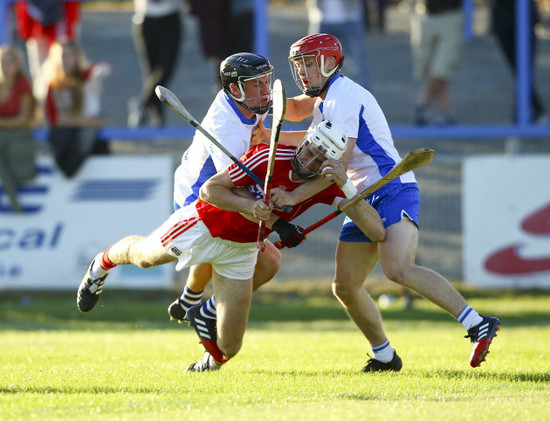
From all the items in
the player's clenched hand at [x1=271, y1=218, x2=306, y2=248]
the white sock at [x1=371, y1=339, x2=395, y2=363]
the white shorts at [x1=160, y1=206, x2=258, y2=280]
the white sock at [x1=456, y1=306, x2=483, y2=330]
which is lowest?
the white sock at [x1=371, y1=339, x2=395, y2=363]

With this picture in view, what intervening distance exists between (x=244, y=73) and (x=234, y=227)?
101 centimetres

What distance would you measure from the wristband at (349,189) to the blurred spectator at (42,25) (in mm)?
7971

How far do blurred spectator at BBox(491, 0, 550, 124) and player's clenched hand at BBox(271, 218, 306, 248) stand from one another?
7.83 m

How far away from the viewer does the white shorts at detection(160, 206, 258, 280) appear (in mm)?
6637

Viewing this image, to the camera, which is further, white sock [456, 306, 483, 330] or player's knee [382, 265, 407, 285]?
player's knee [382, 265, 407, 285]

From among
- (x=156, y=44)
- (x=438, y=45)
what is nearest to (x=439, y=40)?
(x=438, y=45)

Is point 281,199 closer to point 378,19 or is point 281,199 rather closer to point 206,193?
point 206,193

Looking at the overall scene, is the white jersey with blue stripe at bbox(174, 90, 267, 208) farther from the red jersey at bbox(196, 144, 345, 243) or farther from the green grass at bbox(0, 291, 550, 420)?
the green grass at bbox(0, 291, 550, 420)

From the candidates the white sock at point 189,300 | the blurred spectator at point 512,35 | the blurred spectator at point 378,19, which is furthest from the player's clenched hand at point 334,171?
the blurred spectator at point 378,19

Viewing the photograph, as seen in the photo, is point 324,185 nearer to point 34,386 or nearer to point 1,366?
point 34,386

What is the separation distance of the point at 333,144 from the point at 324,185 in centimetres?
32

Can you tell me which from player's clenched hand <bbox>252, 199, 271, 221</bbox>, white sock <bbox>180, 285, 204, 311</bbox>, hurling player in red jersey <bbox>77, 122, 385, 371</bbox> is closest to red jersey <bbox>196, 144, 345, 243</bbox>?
hurling player in red jersey <bbox>77, 122, 385, 371</bbox>

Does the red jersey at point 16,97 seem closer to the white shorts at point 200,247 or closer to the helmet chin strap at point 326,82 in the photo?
the white shorts at point 200,247

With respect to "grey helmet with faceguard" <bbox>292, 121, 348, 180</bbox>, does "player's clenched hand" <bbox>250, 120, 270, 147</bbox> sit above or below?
below
